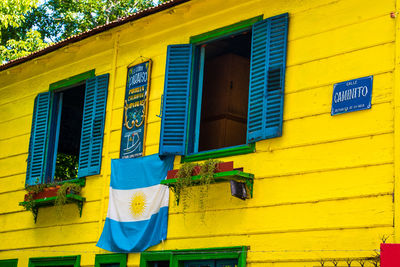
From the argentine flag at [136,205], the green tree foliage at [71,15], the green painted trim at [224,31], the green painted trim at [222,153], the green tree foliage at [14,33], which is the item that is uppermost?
the green tree foliage at [71,15]

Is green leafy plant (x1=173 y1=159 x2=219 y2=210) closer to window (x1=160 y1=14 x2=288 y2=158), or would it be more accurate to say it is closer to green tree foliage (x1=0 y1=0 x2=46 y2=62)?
window (x1=160 y1=14 x2=288 y2=158)

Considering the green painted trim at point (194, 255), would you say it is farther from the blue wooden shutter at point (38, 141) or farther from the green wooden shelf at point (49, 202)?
the blue wooden shutter at point (38, 141)

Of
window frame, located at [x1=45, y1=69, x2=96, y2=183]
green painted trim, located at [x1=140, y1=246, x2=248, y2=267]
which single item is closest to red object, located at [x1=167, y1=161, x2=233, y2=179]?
green painted trim, located at [x1=140, y1=246, x2=248, y2=267]

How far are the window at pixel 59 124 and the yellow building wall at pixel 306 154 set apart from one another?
35 cm

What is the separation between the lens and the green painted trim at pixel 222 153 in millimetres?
9274

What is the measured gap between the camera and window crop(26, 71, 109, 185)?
1172 centimetres

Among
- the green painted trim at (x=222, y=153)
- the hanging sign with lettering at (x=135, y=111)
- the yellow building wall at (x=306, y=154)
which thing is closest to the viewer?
the yellow building wall at (x=306, y=154)

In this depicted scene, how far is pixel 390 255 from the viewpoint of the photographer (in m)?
6.95

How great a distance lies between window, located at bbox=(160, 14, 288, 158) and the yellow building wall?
16 cm

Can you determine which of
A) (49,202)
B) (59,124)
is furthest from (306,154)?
(59,124)

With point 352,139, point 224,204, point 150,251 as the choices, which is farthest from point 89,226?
point 352,139

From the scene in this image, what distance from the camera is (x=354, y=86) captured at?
820 centimetres

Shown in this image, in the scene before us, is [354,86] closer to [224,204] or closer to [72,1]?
[224,204]

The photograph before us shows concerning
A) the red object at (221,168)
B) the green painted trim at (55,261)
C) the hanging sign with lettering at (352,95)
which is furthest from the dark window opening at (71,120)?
the hanging sign with lettering at (352,95)
